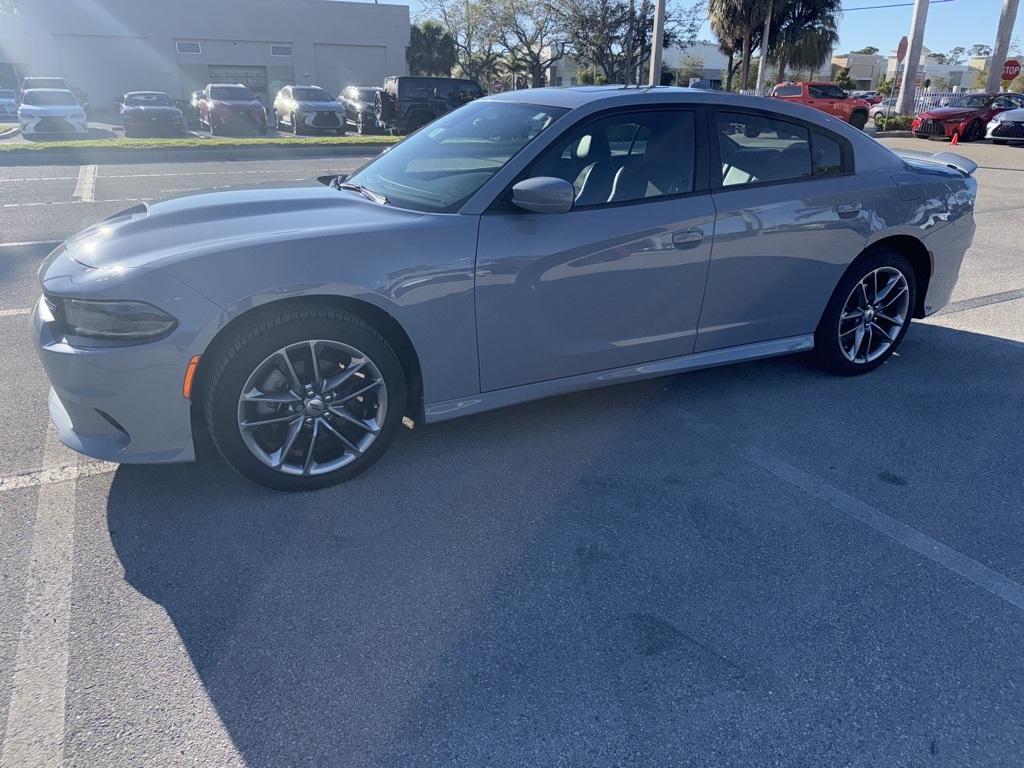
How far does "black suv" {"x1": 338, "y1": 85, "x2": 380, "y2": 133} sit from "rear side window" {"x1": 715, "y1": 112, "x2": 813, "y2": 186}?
22.6 m

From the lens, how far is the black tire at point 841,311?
14.6ft

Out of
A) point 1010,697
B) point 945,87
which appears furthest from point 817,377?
point 945,87

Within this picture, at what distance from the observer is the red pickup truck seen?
26.2 m

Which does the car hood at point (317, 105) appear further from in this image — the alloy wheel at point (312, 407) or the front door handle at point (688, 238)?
the alloy wheel at point (312, 407)

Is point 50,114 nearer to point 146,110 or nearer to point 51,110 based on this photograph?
point 51,110

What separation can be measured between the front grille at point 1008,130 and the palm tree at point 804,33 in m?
17.2

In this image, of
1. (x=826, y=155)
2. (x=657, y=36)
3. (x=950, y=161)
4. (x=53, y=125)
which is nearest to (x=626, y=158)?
(x=826, y=155)

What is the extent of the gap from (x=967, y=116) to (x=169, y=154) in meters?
22.8

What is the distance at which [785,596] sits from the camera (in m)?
2.65

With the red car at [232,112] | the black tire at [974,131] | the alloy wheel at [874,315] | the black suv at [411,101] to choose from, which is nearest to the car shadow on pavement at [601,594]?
the alloy wheel at [874,315]

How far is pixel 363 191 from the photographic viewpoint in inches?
153

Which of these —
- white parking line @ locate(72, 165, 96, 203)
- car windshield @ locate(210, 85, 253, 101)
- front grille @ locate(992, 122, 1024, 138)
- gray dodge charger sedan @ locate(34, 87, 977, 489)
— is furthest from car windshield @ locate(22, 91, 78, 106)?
front grille @ locate(992, 122, 1024, 138)

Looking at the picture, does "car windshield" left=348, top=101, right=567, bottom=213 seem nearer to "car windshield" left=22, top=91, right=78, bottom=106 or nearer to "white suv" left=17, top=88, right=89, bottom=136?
"white suv" left=17, top=88, right=89, bottom=136

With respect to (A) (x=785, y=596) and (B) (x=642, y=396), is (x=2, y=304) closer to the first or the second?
(B) (x=642, y=396)
